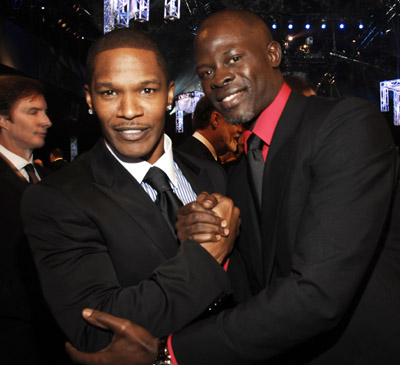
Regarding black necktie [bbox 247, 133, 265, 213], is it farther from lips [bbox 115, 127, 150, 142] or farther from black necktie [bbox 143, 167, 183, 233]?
lips [bbox 115, 127, 150, 142]

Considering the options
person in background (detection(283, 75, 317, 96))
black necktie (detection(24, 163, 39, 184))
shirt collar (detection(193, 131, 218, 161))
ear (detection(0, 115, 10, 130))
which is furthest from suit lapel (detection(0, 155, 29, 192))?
person in background (detection(283, 75, 317, 96))

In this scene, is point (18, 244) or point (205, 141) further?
point (205, 141)

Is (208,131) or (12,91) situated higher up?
(12,91)

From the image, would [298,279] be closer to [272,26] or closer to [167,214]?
[167,214]

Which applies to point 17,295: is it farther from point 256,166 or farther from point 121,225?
point 256,166

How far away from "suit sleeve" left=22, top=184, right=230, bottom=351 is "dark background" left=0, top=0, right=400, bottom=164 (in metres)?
7.14

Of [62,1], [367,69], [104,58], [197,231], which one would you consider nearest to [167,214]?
[197,231]

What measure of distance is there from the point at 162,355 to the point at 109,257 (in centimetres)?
39

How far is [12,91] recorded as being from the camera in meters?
3.02

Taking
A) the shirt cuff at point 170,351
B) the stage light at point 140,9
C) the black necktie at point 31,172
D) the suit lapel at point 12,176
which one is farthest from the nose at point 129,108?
the stage light at point 140,9

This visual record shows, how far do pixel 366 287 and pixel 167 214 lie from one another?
2.64 ft

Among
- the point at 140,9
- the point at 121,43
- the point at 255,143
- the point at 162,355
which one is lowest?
the point at 162,355

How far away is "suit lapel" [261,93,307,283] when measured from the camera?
1457 mm

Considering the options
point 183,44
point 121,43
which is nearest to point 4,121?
point 121,43
